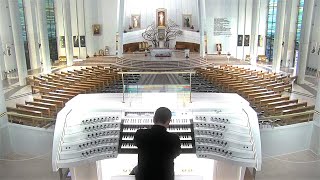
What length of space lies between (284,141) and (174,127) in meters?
4.80

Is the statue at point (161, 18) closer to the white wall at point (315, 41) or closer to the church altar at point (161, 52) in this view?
the church altar at point (161, 52)

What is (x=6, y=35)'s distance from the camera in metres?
19.7

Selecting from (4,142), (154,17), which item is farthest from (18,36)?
(154,17)

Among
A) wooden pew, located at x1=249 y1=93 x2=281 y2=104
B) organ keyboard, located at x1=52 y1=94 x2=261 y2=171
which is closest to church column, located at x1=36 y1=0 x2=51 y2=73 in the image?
wooden pew, located at x1=249 y1=93 x2=281 y2=104

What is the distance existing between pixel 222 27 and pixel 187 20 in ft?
11.7

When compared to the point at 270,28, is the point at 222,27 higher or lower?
higher

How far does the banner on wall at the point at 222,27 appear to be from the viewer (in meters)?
28.7

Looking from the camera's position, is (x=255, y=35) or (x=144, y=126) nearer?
(x=144, y=126)

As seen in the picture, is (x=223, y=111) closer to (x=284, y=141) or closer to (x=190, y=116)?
(x=190, y=116)

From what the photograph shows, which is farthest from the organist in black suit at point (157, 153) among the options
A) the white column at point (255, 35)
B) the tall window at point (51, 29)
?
the tall window at point (51, 29)

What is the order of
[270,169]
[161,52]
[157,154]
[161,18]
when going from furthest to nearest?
[161,18], [161,52], [270,169], [157,154]

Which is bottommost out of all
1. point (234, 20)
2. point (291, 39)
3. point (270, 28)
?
point (291, 39)

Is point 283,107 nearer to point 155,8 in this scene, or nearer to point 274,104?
point 274,104

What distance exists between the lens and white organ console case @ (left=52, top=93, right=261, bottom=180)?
559 centimetres
